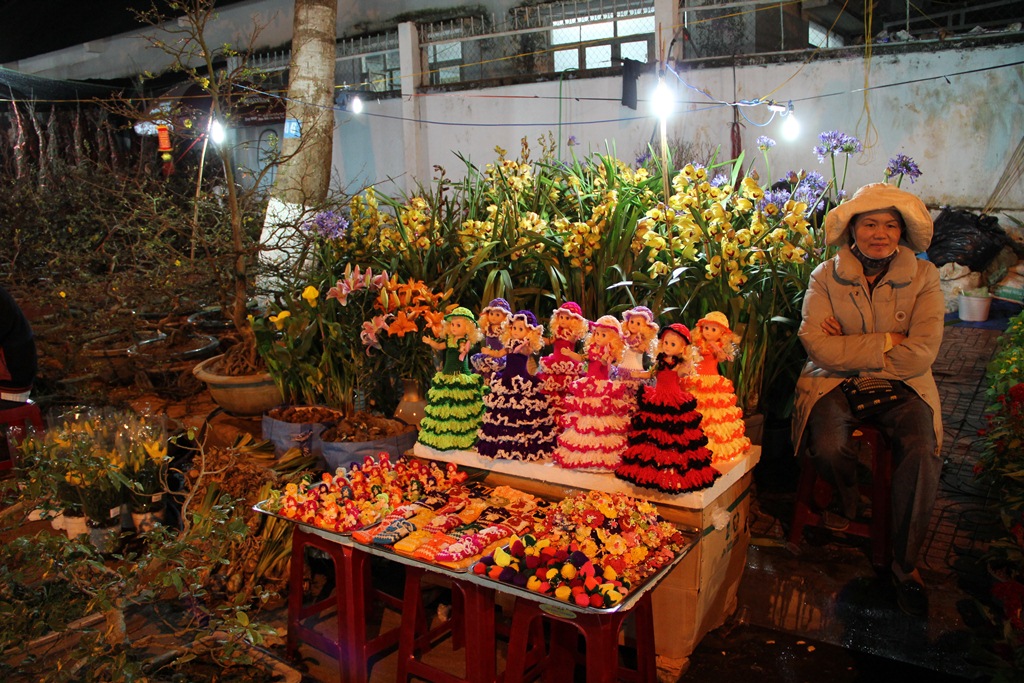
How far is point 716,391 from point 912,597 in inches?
47.0

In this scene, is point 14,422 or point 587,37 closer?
point 14,422

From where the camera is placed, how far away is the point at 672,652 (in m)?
2.96

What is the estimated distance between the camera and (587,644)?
2.43 metres

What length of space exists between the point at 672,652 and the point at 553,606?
703 millimetres

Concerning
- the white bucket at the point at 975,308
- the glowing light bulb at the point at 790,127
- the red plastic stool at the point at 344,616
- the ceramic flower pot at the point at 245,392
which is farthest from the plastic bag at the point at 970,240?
the red plastic stool at the point at 344,616

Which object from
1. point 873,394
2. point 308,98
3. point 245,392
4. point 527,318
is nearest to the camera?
point 527,318

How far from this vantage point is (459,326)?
334 cm

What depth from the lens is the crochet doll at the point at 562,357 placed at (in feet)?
10.3

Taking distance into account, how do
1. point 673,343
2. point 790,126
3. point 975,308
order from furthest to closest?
point 790,126 < point 975,308 < point 673,343

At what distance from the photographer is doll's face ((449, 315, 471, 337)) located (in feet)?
10.9

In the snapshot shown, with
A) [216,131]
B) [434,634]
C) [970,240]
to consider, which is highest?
[216,131]

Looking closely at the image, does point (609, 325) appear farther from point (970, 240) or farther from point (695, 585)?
point (970, 240)

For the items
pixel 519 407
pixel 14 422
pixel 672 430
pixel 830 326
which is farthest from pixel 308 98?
pixel 672 430

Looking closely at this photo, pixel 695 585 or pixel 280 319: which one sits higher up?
pixel 280 319
